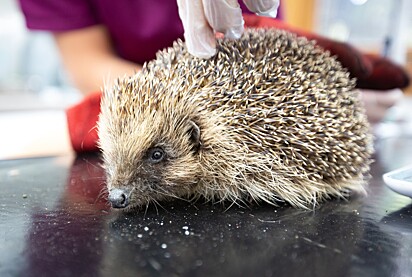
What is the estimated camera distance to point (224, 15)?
1.11 m

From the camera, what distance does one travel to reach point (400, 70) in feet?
5.81

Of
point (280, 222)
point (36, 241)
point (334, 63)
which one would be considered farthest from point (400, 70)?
point (36, 241)

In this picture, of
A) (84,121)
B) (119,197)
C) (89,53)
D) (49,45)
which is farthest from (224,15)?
(49,45)

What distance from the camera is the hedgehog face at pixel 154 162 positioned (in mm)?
1007

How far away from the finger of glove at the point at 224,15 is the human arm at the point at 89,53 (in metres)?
1.16

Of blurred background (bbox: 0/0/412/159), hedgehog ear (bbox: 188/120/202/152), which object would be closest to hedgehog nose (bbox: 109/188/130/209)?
hedgehog ear (bbox: 188/120/202/152)

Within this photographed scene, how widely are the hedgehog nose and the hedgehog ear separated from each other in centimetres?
19

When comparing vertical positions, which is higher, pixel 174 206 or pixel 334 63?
pixel 334 63

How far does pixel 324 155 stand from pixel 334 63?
253 mm

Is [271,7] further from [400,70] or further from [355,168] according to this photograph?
[400,70]

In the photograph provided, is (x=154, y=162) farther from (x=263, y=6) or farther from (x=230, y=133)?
(x=263, y=6)

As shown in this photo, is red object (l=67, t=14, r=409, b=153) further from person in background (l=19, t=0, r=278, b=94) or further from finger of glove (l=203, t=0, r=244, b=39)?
person in background (l=19, t=0, r=278, b=94)

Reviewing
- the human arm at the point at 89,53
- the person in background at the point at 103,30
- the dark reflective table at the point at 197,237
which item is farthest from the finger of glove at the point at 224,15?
the human arm at the point at 89,53

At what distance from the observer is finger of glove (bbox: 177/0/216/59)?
3.61 ft
